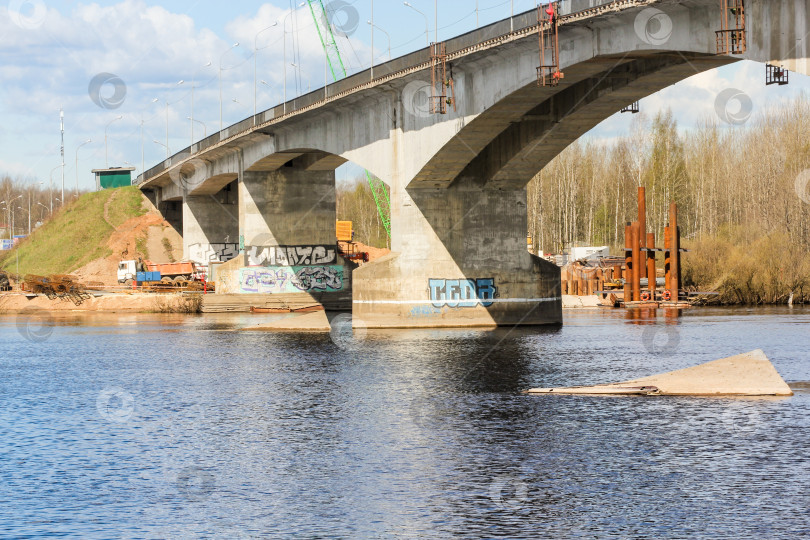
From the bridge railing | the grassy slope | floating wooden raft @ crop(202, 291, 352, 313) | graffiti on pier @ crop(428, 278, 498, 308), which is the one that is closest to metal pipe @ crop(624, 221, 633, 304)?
graffiti on pier @ crop(428, 278, 498, 308)

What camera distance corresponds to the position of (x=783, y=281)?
79.4 m

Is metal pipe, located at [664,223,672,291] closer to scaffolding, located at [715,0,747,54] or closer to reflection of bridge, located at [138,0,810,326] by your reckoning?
reflection of bridge, located at [138,0,810,326]

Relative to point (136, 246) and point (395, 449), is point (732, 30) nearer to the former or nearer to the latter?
point (395, 449)

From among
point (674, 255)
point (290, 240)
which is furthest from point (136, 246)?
point (674, 255)

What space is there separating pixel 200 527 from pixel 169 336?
138 feet

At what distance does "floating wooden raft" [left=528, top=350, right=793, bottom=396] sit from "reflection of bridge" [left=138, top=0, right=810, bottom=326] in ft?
31.5

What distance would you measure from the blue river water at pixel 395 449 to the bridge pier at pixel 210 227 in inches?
2347

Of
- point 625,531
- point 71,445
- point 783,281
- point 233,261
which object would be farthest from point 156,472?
point 783,281

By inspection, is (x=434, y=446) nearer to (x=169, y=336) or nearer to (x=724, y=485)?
(x=724, y=485)

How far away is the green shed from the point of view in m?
149

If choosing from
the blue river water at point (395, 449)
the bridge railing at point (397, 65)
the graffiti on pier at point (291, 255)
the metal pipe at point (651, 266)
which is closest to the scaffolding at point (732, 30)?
the bridge railing at point (397, 65)

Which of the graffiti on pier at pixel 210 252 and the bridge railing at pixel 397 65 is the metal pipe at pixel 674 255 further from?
the graffiti on pier at pixel 210 252

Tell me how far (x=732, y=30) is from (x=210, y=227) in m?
82.4

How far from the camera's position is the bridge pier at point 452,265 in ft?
188
